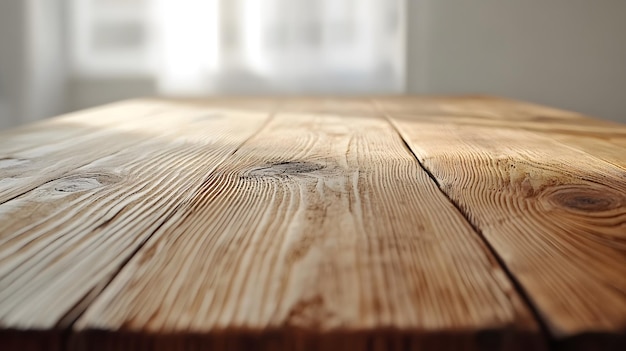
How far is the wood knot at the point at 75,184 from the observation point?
0.61 meters

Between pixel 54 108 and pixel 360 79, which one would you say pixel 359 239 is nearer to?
pixel 360 79

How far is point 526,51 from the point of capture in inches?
116

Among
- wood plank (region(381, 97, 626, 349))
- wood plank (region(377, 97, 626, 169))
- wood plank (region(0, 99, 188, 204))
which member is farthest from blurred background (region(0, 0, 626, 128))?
wood plank (region(381, 97, 626, 349))

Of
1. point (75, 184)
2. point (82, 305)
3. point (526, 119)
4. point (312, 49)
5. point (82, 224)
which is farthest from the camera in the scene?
point (312, 49)

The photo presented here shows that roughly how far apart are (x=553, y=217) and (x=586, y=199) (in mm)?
68

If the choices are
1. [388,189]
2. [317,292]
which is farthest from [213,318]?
[388,189]

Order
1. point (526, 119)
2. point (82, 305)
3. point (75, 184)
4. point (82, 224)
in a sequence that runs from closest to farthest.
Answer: point (82, 305) < point (82, 224) < point (75, 184) < point (526, 119)

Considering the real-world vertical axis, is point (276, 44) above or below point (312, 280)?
above

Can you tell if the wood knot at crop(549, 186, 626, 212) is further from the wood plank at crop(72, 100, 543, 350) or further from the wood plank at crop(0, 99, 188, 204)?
the wood plank at crop(0, 99, 188, 204)

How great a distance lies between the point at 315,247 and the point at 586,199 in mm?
231

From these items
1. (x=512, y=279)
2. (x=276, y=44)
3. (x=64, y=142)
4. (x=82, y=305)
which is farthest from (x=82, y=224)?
(x=276, y=44)

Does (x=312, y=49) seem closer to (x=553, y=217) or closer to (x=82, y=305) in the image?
(x=553, y=217)

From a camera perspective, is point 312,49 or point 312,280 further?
point 312,49

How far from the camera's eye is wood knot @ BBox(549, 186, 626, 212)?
0.52 m
